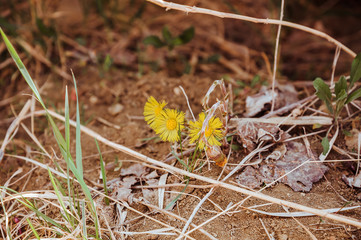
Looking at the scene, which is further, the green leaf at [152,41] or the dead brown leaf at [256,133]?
the green leaf at [152,41]

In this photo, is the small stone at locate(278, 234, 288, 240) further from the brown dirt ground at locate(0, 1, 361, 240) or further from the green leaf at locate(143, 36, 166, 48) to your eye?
the green leaf at locate(143, 36, 166, 48)

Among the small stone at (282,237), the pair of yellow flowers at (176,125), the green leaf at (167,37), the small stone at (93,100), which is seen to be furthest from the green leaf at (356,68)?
the small stone at (93,100)

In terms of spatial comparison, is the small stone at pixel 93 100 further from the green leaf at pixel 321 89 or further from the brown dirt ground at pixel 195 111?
the green leaf at pixel 321 89

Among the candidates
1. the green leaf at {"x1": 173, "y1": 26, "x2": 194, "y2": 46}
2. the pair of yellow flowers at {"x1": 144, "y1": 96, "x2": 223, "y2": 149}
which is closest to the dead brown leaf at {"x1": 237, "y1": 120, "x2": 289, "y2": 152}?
the pair of yellow flowers at {"x1": 144, "y1": 96, "x2": 223, "y2": 149}

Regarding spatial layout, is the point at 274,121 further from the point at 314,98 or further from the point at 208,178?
the point at 208,178

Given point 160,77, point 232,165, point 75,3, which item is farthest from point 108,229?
point 75,3

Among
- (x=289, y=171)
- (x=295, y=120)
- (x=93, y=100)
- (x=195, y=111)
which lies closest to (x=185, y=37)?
(x=195, y=111)
